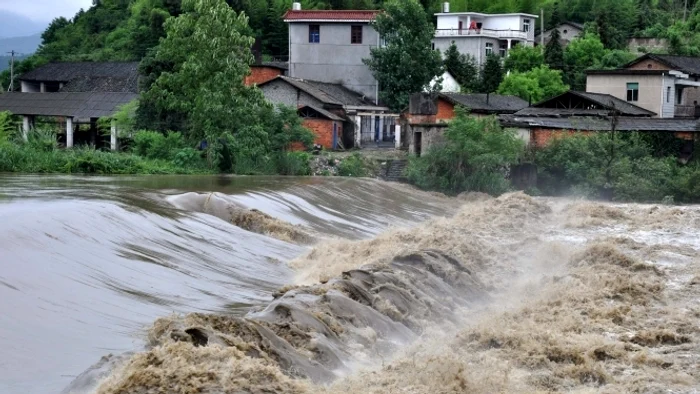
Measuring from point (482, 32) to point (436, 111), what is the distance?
24738mm

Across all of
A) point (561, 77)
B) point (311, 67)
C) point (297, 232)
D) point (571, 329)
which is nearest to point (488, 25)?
point (561, 77)

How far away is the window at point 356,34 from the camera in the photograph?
5291 centimetres

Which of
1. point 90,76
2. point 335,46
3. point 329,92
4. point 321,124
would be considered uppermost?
point 335,46

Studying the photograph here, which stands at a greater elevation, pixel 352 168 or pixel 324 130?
pixel 324 130

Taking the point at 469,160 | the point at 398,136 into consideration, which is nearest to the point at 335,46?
the point at 398,136

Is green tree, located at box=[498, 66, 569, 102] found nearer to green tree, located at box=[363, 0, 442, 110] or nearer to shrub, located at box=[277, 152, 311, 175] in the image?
green tree, located at box=[363, 0, 442, 110]

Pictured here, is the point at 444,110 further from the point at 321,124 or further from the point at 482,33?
the point at 482,33

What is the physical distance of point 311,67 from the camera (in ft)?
176

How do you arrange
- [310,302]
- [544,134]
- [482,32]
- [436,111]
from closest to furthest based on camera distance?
1. [310,302]
2. [544,134]
3. [436,111]
4. [482,32]

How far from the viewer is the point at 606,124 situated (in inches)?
1545

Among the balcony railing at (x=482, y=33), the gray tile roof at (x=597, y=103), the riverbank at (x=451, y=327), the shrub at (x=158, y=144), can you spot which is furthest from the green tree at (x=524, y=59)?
the riverbank at (x=451, y=327)

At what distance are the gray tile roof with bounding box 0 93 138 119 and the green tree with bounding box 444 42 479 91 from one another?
76.3 feet

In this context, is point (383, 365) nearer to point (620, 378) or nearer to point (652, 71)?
point (620, 378)

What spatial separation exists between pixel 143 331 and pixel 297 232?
31.5 ft
